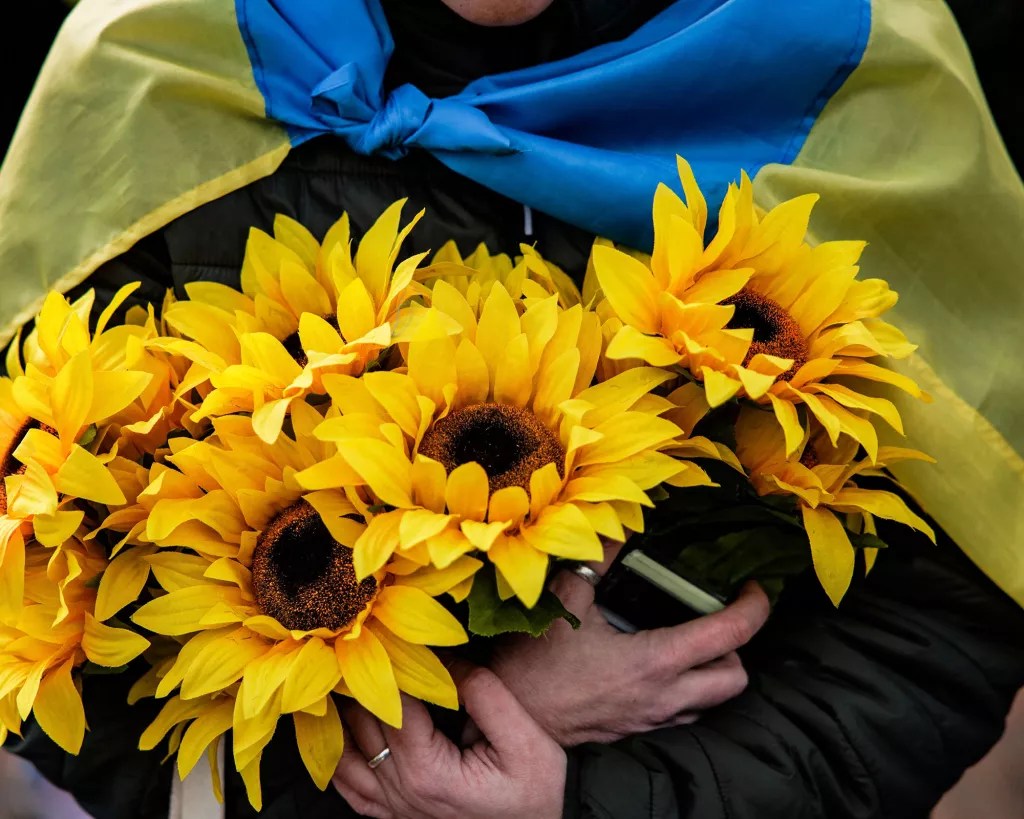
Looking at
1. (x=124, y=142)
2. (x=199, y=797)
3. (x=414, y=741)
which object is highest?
(x=124, y=142)

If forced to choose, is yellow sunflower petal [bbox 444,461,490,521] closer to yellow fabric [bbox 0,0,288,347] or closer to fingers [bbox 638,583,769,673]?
fingers [bbox 638,583,769,673]

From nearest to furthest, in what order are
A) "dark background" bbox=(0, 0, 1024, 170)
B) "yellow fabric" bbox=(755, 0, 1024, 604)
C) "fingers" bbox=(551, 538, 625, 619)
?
"fingers" bbox=(551, 538, 625, 619) < "yellow fabric" bbox=(755, 0, 1024, 604) < "dark background" bbox=(0, 0, 1024, 170)

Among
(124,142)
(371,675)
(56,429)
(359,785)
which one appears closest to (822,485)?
(371,675)

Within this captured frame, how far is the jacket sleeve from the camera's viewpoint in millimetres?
879

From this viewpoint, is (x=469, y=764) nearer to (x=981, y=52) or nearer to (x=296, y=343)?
(x=296, y=343)

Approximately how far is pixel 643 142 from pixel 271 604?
2.02 feet

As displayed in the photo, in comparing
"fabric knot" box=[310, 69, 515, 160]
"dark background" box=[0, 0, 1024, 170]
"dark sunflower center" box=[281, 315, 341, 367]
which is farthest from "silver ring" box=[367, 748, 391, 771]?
"dark background" box=[0, 0, 1024, 170]

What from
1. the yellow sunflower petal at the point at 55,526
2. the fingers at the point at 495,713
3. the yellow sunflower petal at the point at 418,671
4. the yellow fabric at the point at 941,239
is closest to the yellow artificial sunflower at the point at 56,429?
the yellow sunflower petal at the point at 55,526

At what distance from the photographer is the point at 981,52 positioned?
147 centimetres

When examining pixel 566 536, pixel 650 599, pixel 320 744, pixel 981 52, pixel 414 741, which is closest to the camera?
pixel 566 536

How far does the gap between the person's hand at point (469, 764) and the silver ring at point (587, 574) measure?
120 mm

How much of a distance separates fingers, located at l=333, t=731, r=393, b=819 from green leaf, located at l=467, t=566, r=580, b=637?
277 mm

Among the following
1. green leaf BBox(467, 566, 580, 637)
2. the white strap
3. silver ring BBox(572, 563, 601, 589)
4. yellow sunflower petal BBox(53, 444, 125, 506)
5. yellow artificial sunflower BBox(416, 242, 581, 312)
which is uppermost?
yellow artificial sunflower BBox(416, 242, 581, 312)

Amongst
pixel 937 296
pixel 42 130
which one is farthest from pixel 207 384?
pixel 937 296
